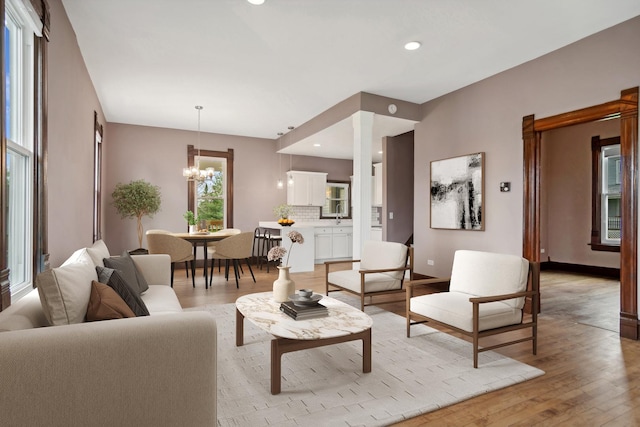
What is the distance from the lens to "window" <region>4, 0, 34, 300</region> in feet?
7.13

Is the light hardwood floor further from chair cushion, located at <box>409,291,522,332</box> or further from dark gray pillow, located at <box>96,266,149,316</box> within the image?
dark gray pillow, located at <box>96,266,149,316</box>

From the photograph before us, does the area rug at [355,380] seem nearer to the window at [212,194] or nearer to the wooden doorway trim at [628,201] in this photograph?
the wooden doorway trim at [628,201]

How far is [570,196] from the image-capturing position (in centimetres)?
698

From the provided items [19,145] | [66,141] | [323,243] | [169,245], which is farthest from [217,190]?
[19,145]

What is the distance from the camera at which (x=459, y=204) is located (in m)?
5.02

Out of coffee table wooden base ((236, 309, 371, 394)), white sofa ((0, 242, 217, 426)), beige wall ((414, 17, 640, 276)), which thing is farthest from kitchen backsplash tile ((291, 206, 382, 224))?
white sofa ((0, 242, 217, 426))

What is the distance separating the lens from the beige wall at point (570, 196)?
6648 mm

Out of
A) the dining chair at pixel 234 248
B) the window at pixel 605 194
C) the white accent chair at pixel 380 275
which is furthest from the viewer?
the window at pixel 605 194

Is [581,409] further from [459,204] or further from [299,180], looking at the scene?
[299,180]

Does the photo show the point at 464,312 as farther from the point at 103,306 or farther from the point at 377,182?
the point at 377,182

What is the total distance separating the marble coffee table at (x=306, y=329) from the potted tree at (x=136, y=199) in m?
4.68

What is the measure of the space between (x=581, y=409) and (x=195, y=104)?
5.93 metres

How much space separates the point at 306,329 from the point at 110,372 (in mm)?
1250

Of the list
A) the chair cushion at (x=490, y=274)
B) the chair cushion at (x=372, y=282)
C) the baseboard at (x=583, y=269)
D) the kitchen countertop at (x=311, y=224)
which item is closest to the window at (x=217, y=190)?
the kitchen countertop at (x=311, y=224)
